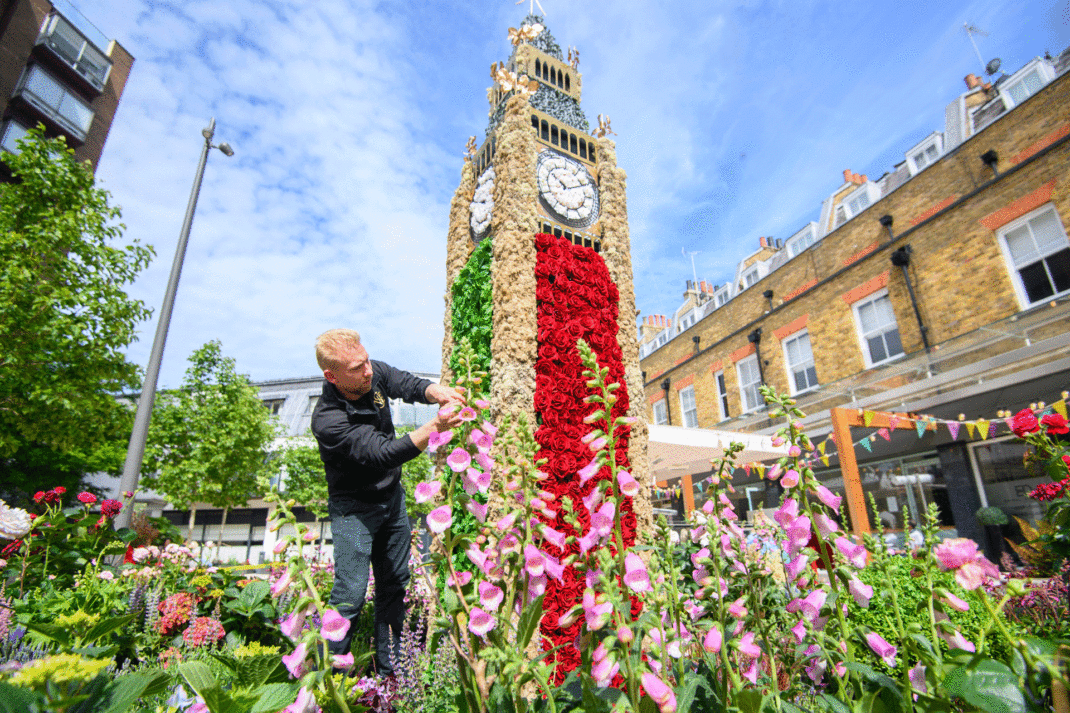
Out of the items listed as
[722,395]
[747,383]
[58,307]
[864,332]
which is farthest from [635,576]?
[722,395]

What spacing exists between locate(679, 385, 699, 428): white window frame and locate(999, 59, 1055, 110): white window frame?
9.90m

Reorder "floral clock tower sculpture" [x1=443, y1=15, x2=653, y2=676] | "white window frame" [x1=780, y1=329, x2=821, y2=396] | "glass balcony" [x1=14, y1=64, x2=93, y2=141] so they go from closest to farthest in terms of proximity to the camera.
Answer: "floral clock tower sculpture" [x1=443, y1=15, x2=653, y2=676], "white window frame" [x1=780, y1=329, x2=821, y2=396], "glass balcony" [x1=14, y1=64, x2=93, y2=141]

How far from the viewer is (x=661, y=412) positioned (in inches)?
699

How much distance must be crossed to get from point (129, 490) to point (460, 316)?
13.5 feet

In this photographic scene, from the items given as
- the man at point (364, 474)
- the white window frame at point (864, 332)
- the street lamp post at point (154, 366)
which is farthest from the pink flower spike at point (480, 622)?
the white window frame at point (864, 332)

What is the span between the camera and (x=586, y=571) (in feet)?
3.62

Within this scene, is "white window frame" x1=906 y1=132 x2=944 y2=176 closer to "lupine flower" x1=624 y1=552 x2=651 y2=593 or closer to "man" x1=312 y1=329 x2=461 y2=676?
"man" x1=312 y1=329 x2=461 y2=676

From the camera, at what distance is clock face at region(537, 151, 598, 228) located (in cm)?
493

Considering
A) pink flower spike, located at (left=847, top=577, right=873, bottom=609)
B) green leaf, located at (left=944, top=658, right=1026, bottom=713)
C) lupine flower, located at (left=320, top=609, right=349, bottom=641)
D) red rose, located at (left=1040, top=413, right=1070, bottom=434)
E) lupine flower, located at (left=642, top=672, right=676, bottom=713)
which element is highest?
red rose, located at (left=1040, top=413, right=1070, bottom=434)

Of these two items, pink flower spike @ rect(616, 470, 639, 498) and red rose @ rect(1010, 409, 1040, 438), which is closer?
pink flower spike @ rect(616, 470, 639, 498)

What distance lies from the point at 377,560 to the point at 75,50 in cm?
2357

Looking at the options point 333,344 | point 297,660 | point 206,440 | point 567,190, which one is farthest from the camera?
point 206,440

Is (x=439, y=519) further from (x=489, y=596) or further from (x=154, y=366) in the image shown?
(x=154, y=366)

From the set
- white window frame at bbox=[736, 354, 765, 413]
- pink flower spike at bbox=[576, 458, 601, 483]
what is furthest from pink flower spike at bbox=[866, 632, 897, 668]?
white window frame at bbox=[736, 354, 765, 413]
